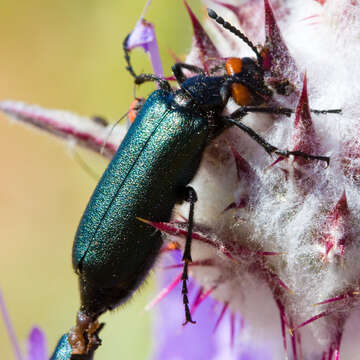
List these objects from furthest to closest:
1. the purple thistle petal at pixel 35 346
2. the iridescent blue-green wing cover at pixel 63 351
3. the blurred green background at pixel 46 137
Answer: the blurred green background at pixel 46 137 < the purple thistle petal at pixel 35 346 < the iridescent blue-green wing cover at pixel 63 351

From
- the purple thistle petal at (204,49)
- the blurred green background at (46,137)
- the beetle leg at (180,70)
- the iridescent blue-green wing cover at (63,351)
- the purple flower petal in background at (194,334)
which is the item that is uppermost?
the blurred green background at (46,137)

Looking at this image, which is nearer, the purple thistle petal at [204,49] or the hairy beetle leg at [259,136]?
the hairy beetle leg at [259,136]

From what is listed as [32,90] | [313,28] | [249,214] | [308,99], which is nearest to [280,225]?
[249,214]

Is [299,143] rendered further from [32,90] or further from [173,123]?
[32,90]

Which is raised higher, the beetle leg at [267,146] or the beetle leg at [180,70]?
the beetle leg at [180,70]

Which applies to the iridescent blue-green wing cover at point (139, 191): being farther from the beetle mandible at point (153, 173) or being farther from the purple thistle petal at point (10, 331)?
the purple thistle petal at point (10, 331)

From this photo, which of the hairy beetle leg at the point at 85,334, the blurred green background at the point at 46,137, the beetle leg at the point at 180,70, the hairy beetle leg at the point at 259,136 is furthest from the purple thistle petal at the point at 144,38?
the blurred green background at the point at 46,137

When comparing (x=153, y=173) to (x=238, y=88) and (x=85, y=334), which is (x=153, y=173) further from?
(x=85, y=334)

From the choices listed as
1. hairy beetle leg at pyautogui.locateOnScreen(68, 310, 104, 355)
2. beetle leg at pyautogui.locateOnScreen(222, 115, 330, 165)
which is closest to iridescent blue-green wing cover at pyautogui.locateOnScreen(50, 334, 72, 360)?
hairy beetle leg at pyautogui.locateOnScreen(68, 310, 104, 355)
